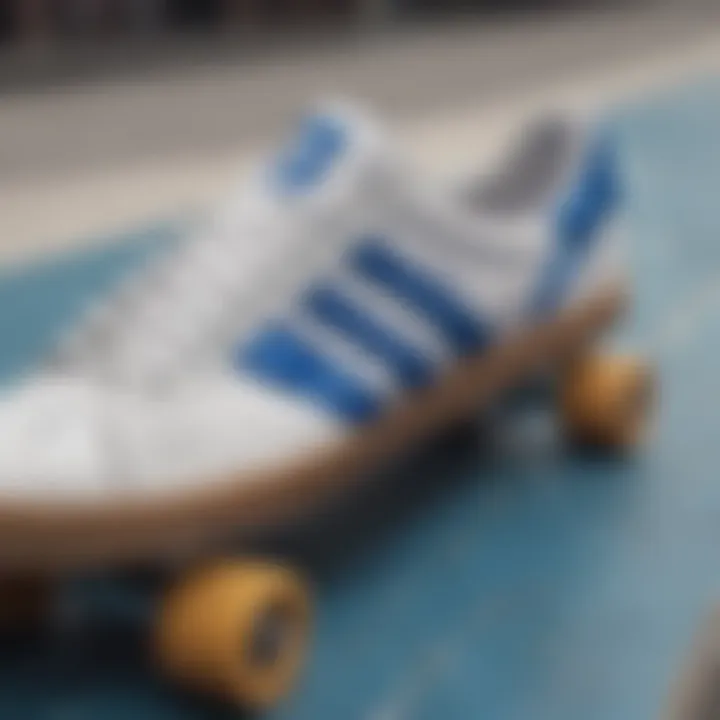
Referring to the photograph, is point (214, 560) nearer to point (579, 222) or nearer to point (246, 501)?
point (246, 501)

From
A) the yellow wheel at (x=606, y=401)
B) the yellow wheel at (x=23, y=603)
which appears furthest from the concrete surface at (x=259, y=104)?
the yellow wheel at (x=23, y=603)

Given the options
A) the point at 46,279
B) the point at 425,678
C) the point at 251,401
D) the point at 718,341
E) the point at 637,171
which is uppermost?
the point at 637,171

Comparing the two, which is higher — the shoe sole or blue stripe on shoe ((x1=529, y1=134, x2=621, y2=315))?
blue stripe on shoe ((x1=529, y1=134, x2=621, y2=315))

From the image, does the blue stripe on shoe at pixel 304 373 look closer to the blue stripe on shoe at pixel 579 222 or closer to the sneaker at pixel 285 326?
the sneaker at pixel 285 326

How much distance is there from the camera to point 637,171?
5.95 feet

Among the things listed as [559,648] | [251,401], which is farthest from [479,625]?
[251,401]

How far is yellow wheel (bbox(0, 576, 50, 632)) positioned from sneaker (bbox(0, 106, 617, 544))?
3.0 inches

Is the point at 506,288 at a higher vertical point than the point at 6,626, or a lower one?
higher

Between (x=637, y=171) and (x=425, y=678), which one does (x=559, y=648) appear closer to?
(x=425, y=678)

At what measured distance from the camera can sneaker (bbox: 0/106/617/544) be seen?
613 millimetres

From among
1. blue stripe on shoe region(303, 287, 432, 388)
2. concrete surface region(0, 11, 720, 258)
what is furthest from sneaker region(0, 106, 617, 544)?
concrete surface region(0, 11, 720, 258)

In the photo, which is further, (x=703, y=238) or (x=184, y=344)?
(x=703, y=238)

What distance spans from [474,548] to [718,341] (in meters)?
0.39

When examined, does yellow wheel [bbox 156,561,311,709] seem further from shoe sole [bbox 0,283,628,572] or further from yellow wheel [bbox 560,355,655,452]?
yellow wheel [bbox 560,355,655,452]
